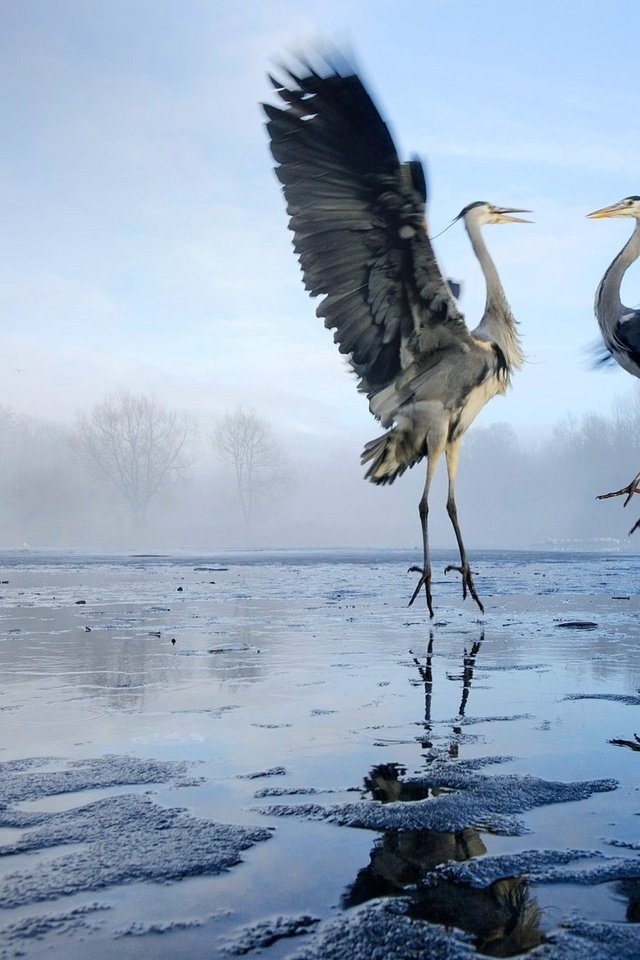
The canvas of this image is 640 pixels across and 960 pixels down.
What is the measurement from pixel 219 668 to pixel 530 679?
5.74ft

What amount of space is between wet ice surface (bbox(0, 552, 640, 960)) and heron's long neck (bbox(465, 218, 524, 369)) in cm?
234

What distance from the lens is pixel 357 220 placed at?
592 centimetres

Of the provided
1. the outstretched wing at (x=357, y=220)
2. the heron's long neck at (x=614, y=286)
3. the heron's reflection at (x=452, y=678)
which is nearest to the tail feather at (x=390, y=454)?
the outstretched wing at (x=357, y=220)

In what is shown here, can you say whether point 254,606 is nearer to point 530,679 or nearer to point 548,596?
point 548,596

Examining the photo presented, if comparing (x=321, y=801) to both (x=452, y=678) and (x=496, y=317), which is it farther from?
(x=496, y=317)

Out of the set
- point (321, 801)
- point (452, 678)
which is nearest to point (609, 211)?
point (452, 678)

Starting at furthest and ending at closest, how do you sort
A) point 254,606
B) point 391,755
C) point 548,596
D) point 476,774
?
point 548,596
point 254,606
point 391,755
point 476,774

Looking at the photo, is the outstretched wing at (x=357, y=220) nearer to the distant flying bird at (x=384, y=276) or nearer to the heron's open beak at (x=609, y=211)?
the distant flying bird at (x=384, y=276)

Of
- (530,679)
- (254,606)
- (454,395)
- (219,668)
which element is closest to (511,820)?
(530,679)

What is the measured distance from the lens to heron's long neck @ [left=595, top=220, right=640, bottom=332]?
7344 mm

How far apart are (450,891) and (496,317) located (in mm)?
5679

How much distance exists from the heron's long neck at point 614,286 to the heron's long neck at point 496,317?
81cm

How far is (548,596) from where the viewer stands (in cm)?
1086

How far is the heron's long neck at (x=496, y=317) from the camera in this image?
276 inches
